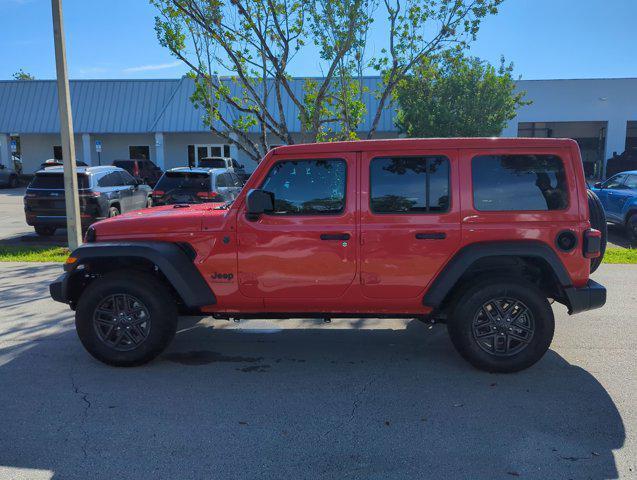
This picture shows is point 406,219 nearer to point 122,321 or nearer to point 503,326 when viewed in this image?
point 503,326

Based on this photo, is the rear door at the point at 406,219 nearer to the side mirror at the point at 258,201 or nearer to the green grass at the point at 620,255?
the side mirror at the point at 258,201

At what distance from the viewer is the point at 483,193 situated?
175 inches

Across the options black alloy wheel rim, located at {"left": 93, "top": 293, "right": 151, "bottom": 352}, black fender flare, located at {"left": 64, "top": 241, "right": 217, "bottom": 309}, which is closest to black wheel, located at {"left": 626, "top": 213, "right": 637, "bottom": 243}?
black fender flare, located at {"left": 64, "top": 241, "right": 217, "bottom": 309}

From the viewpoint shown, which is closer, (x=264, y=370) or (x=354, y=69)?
(x=264, y=370)

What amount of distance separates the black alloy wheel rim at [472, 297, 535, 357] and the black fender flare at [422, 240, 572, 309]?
0.38 metres

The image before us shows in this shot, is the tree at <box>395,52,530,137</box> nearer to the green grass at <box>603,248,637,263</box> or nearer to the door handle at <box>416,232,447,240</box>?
the green grass at <box>603,248,637,263</box>

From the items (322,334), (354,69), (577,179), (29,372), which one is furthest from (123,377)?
(354,69)

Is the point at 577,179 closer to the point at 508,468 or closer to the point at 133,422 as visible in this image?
the point at 508,468

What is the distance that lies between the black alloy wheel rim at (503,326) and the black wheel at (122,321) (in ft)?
8.92

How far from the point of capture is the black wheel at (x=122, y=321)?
15.1ft

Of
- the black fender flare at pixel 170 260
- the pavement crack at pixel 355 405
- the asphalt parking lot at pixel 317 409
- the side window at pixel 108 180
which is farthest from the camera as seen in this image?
the side window at pixel 108 180

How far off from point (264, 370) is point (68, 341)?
229 cm

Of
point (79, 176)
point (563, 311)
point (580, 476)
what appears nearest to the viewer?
point (580, 476)

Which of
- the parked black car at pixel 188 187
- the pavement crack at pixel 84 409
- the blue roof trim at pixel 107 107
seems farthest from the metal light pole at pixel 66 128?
the blue roof trim at pixel 107 107
